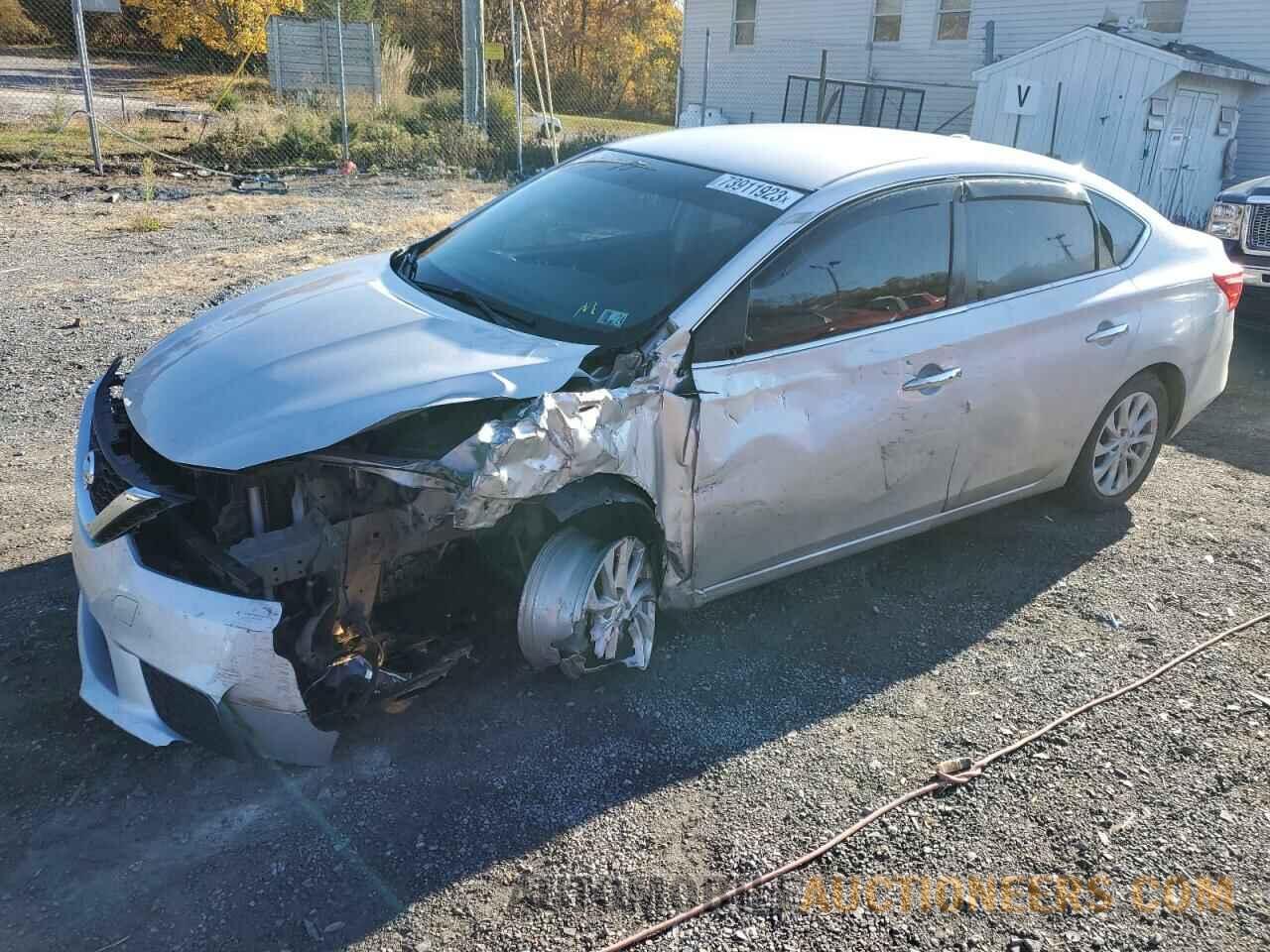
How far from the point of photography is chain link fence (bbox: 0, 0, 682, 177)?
15625mm

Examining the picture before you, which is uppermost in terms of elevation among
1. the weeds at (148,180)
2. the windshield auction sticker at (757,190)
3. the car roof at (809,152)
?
the car roof at (809,152)

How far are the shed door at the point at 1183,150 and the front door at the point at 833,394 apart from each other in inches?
416

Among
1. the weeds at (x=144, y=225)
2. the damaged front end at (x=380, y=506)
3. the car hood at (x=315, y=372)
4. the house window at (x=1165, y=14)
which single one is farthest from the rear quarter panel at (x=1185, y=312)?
the house window at (x=1165, y=14)

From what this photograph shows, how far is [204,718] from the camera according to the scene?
280cm

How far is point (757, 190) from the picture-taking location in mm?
3822

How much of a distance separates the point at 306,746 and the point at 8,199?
11.2 meters

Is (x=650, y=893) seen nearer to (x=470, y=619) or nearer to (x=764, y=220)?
(x=470, y=619)

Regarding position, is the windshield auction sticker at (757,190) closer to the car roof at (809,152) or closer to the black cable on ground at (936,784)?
the car roof at (809,152)

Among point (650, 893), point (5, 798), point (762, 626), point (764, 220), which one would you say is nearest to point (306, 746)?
point (5, 798)

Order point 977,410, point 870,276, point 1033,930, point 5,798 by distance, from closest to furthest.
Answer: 1. point 1033,930
2. point 5,798
3. point 870,276
4. point 977,410

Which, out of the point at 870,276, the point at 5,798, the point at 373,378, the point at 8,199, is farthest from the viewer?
the point at 8,199

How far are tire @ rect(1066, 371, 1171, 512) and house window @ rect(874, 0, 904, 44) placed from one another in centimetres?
1637

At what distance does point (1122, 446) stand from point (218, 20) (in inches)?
1171

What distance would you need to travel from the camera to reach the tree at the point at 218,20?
27433mm
